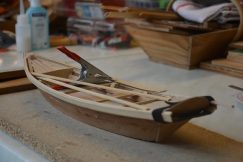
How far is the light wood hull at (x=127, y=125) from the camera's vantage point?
0.50 m

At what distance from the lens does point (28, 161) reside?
0.52 meters

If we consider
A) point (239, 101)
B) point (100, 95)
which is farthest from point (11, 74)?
point (239, 101)

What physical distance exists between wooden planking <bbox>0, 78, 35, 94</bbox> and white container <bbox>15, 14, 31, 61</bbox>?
12.1 inches

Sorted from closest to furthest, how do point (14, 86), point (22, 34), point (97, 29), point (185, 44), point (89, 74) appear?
point (89, 74) → point (14, 86) → point (185, 44) → point (22, 34) → point (97, 29)

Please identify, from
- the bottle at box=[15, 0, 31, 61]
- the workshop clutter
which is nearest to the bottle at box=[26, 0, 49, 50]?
→ the bottle at box=[15, 0, 31, 61]

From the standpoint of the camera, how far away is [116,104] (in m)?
0.55

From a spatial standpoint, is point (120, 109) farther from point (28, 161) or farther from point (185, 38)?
point (185, 38)

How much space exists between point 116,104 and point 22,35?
66 centimetres

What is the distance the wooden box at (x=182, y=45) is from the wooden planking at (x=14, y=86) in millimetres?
394

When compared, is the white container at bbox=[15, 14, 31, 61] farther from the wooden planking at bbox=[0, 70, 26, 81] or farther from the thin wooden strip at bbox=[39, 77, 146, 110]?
the thin wooden strip at bbox=[39, 77, 146, 110]

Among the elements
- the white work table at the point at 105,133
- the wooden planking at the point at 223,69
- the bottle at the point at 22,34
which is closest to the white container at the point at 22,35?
the bottle at the point at 22,34

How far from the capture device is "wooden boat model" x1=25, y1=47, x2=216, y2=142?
0.47m

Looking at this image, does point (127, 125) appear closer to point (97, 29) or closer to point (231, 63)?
point (231, 63)

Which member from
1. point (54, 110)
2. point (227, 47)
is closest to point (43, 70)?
point (54, 110)
